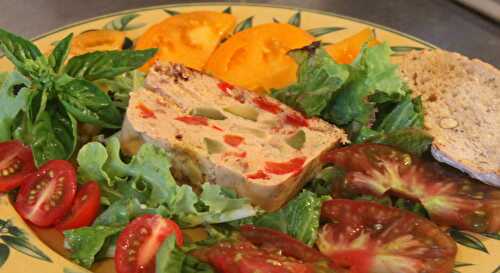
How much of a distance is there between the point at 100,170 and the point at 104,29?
1.27m

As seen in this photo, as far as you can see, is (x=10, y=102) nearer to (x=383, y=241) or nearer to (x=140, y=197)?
(x=140, y=197)

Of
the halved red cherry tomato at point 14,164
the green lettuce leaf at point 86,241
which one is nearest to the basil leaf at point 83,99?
the halved red cherry tomato at point 14,164

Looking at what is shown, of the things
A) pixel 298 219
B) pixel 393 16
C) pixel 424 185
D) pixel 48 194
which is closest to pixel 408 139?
pixel 424 185

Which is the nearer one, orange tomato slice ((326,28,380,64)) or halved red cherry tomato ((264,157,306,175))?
halved red cherry tomato ((264,157,306,175))

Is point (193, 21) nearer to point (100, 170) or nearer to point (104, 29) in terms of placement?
point (104, 29)

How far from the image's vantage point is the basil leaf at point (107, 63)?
2957 mm

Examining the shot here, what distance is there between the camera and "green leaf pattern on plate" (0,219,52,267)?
2.38 meters

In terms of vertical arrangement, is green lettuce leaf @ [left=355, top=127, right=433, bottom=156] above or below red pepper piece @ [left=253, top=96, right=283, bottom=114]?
above

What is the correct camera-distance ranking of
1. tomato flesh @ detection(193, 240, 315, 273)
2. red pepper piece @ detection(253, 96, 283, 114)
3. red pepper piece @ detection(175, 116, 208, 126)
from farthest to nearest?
red pepper piece @ detection(253, 96, 283, 114) → red pepper piece @ detection(175, 116, 208, 126) → tomato flesh @ detection(193, 240, 315, 273)

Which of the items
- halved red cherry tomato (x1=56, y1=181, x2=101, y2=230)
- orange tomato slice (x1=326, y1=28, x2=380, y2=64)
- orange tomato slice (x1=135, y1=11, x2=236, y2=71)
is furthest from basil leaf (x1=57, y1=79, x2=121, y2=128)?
orange tomato slice (x1=326, y1=28, x2=380, y2=64)

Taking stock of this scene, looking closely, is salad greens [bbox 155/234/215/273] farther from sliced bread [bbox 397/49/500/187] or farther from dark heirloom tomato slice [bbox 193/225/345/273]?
sliced bread [bbox 397/49/500/187]

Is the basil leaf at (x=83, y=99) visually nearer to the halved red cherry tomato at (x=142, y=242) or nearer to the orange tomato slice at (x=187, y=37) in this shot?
the orange tomato slice at (x=187, y=37)

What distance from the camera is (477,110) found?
3150mm

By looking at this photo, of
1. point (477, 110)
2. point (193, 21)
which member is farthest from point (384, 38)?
point (193, 21)
